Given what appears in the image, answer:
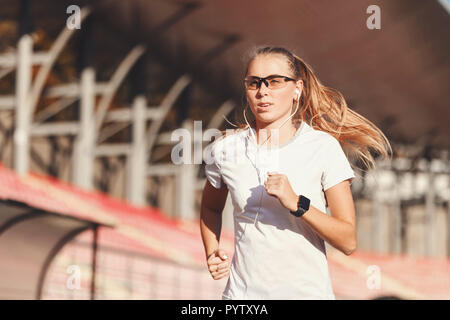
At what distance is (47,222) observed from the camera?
6.54 meters

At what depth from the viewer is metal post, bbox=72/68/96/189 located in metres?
17.6

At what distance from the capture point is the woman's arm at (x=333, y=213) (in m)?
2.65

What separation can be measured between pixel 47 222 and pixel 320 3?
36.3 feet

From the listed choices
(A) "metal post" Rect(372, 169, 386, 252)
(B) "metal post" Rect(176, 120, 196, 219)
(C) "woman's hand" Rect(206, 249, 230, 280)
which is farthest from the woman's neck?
(A) "metal post" Rect(372, 169, 386, 252)

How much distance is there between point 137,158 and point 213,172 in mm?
17418

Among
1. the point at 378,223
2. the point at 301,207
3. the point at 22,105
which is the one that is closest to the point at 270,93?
the point at 301,207

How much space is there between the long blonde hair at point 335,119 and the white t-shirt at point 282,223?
190 mm

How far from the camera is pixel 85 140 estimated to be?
17.8 m

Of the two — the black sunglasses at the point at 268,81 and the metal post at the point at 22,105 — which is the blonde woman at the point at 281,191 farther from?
the metal post at the point at 22,105

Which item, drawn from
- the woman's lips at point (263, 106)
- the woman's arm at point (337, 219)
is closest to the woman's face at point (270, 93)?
→ the woman's lips at point (263, 106)

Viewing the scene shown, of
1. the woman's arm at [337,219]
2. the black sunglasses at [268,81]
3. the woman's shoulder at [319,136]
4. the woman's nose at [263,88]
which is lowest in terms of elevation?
the woman's arm at [337,219]

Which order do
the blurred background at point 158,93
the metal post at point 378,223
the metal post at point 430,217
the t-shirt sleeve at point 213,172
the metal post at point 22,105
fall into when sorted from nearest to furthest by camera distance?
the t-shirt sleeve at point 213,172, the blurred background at point 158,93, the metal post at point 22,105, the metal post at point 378,223, the metal post at point 430,217
